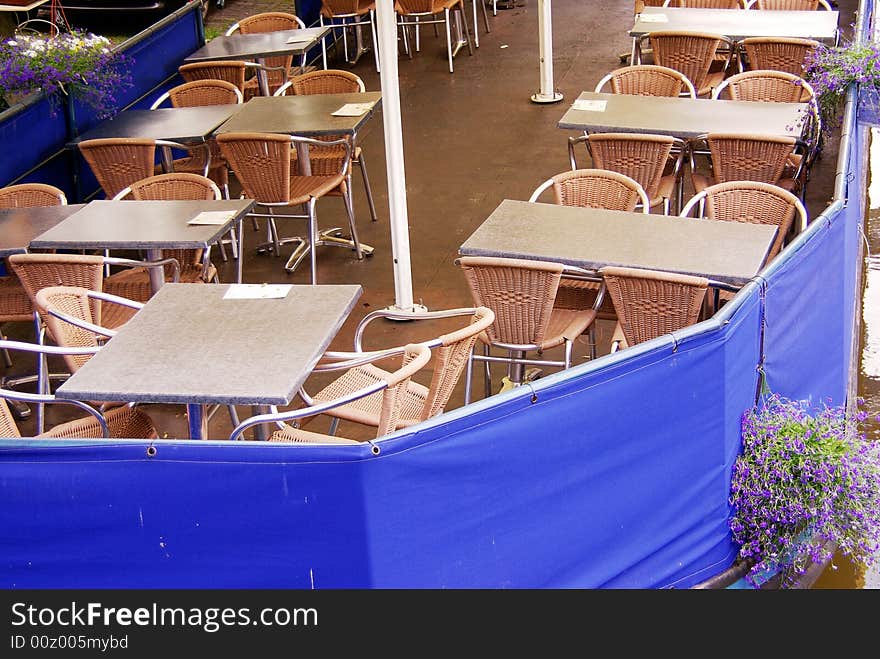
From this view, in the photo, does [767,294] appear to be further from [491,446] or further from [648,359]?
[491,446]

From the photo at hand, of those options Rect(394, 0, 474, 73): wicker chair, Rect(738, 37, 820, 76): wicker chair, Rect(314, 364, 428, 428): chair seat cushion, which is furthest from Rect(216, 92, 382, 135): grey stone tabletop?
Rect(394, 0, 474, 73): wicker chair

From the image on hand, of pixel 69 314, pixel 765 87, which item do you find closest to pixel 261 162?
pixel 69 314

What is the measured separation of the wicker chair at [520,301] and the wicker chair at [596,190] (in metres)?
0.73

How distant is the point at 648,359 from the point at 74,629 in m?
1.78

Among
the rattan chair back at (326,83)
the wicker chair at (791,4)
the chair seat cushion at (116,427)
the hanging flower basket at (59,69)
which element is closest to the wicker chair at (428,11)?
the wicker chair at (791,4)

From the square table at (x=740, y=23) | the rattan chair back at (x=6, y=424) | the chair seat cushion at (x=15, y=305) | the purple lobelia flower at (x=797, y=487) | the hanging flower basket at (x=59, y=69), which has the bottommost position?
the purple lobelia flower at (x=797, y=487)

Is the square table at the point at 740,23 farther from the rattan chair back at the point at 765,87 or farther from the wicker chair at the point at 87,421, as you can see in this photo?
the wicker chair at the point at 87,421

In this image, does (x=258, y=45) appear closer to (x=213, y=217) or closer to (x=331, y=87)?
(x=331, y=87)

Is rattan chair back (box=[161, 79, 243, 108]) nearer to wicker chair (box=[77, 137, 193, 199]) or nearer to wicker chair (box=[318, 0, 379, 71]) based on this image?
wicker chair (box=[77, 137, 193, 199])

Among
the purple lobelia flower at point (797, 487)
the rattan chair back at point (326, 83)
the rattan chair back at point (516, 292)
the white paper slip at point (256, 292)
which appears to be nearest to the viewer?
the purple lobelia flower at point (797, 487)

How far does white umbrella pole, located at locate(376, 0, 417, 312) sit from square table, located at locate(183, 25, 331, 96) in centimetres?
257

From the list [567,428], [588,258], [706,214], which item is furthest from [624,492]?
[706,214]

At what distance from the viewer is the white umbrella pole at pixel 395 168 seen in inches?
226

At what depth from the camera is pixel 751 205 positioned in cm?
530
